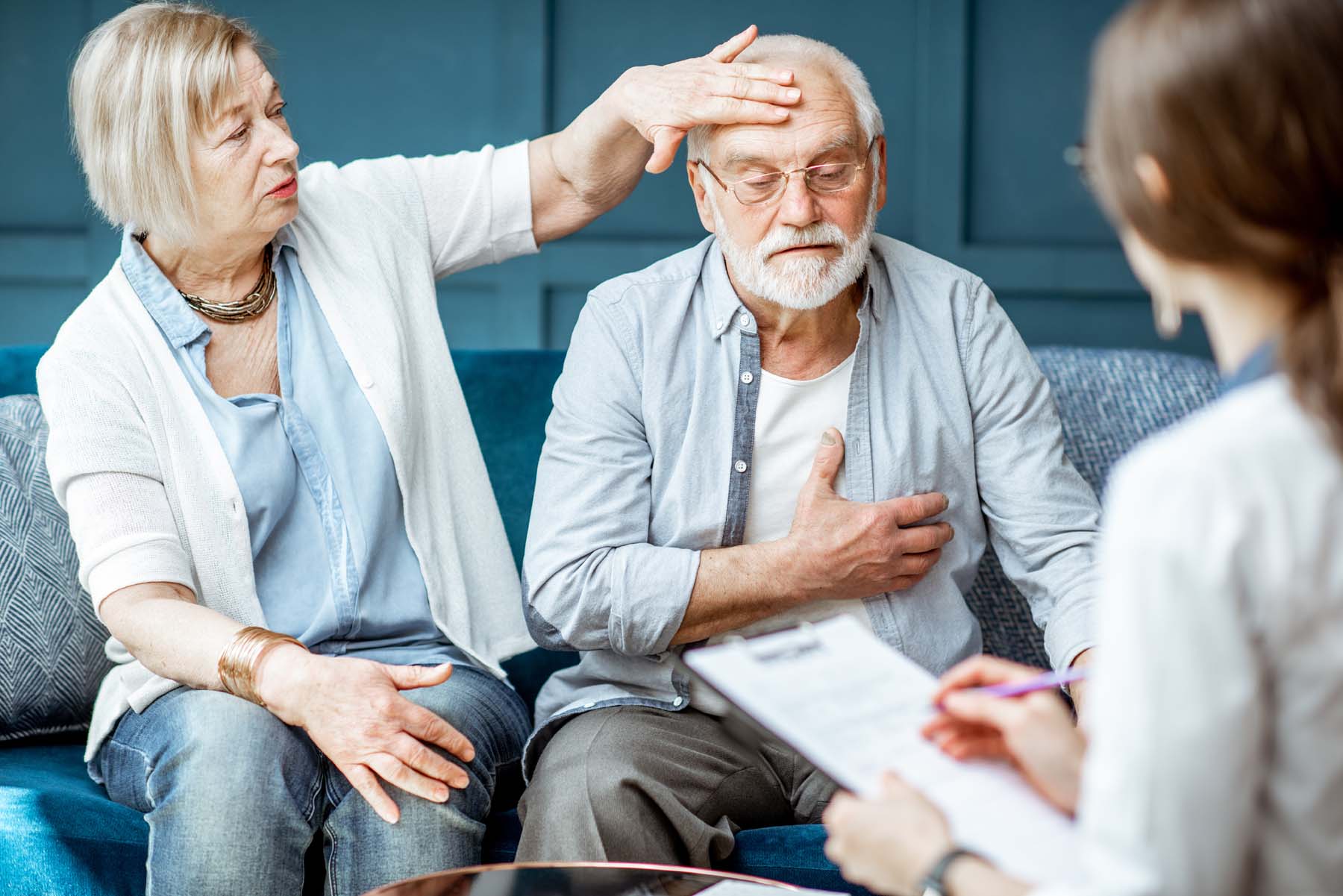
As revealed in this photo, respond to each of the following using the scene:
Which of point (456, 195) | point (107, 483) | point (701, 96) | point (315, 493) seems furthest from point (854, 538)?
point (107, 483)

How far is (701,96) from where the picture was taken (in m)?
1.79

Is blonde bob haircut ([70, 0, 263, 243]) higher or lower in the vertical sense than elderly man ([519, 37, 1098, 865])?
higher

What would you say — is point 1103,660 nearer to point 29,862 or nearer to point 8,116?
point 29,862

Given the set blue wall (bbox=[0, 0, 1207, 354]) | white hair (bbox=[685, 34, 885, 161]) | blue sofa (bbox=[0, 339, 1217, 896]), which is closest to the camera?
blue sofa (bbox=[0, 339, 1217, 896])

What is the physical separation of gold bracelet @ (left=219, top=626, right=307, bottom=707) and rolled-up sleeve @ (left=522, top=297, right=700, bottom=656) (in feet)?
1.16

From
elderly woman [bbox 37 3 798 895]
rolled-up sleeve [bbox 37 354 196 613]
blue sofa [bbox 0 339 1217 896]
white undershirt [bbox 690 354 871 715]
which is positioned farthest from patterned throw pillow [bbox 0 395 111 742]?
white undershirt [bbox 690 354 871 715]

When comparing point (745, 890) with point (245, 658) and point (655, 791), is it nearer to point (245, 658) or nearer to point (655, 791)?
point (655, 791)

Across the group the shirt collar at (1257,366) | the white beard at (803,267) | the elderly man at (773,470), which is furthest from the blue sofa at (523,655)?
the shirt collar at (1257,366)

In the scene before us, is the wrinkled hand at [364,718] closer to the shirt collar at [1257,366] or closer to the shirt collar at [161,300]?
the shirt collar at [161,300]

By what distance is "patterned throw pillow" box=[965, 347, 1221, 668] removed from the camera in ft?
7.01

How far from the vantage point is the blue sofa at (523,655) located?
1.69 meters

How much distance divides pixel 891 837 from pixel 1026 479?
37.9 inches

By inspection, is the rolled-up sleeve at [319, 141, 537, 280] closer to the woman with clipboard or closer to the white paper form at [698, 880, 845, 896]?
the white paper form at [698, 880, 845, 896]

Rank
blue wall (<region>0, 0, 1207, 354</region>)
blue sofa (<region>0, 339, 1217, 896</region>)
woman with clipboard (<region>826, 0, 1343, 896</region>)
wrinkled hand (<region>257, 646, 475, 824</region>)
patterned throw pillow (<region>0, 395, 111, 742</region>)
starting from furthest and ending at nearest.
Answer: blue wall (<region>0, 0, 1207, 354</region>) < patterned throw pillow (<region>0, 395, 111, 742</region>) < blue sofa (<region>0, 339, 1217, 896</region>) < wrinkled hand (<region>257, 646, 475, 824</region>) < woman with clipboard (<region>826, 0, 1343, 896</region>)
